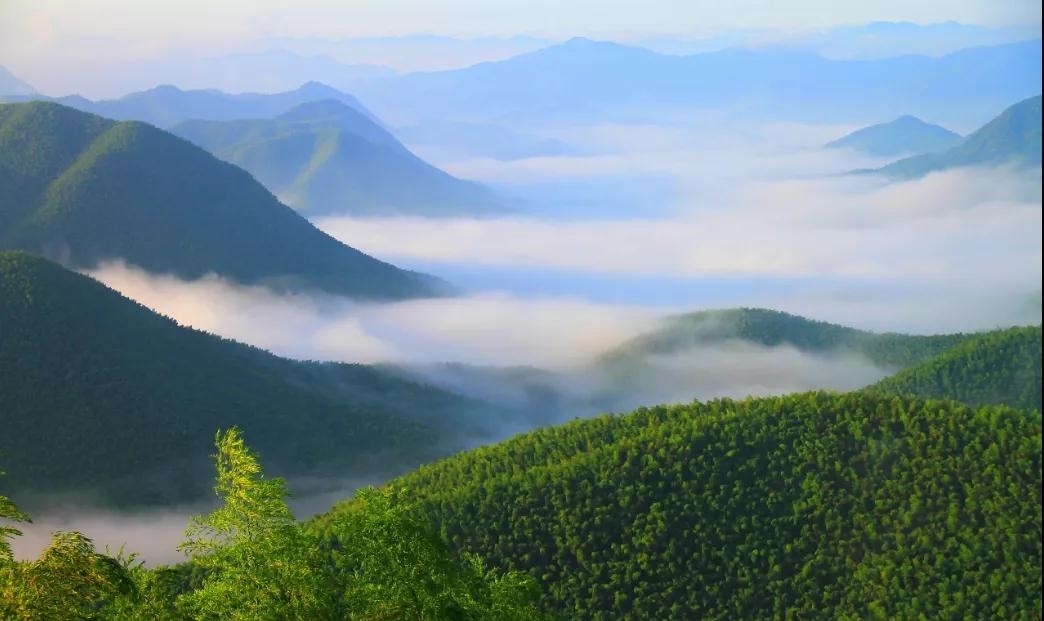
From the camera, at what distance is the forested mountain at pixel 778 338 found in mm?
77000

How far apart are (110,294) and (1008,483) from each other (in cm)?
4789

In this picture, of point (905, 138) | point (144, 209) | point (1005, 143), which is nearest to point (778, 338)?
point (144, 209)

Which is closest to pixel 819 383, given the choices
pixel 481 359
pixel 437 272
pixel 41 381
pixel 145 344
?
pixel 481 359

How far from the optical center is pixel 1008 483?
32.8m

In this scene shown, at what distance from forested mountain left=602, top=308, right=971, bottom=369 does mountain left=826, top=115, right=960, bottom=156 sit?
305ft

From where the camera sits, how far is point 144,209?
92.8 m

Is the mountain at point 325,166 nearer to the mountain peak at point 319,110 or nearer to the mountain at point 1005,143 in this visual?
the mountain peak at point 319,110

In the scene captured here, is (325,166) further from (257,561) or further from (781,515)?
(257,561)

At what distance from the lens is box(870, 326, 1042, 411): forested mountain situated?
51.2m

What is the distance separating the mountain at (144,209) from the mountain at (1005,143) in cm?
8348

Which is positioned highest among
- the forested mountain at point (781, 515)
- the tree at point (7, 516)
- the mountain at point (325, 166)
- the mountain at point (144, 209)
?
the mountain at point (325, 166)

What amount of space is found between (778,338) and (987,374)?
3521 cm

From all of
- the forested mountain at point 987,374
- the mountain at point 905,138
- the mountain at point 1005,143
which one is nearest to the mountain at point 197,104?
the mountain at point 905,138

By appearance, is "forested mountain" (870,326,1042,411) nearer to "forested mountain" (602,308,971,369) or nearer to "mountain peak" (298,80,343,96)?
"forested mountain" (602,308,971,369)
